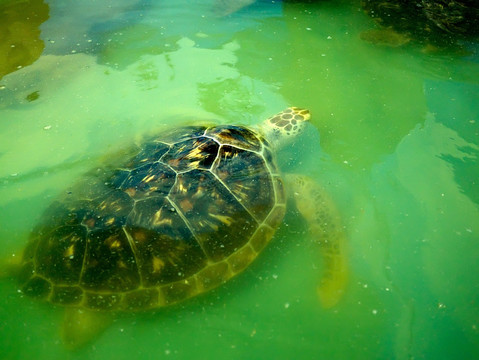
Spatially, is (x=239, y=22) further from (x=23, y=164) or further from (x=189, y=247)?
(x=189, y=247)

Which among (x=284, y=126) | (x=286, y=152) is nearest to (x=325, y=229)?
(x=286, y=152)

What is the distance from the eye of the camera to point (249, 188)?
2363 millimetres

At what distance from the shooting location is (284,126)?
2994mm

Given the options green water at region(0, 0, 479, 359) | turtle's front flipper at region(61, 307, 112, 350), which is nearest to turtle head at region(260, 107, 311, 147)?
green water at region(0, 0, 479, 359)

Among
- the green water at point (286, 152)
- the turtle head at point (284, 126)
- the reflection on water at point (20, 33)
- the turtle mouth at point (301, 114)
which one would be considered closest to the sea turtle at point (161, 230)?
the green water at point (286, 152)

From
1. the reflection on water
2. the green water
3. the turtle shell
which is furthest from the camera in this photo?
the reflection on water

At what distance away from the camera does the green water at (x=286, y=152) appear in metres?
2.03

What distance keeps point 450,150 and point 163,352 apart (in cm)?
287

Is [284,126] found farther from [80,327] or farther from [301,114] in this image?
[80,327]

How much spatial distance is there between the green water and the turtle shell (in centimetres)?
20

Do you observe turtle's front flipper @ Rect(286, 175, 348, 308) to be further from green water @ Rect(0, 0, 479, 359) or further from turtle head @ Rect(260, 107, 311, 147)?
turtle head @ Rect(260, 107, 311, 147)

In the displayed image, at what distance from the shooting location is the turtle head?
2992mm

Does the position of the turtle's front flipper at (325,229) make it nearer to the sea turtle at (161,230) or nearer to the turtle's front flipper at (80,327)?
the sea turtle at (161,230)

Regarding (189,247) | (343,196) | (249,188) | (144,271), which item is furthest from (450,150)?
(144,271)
